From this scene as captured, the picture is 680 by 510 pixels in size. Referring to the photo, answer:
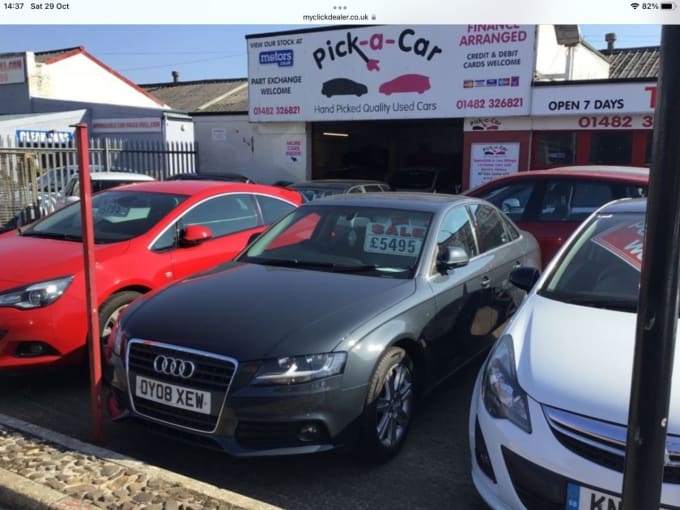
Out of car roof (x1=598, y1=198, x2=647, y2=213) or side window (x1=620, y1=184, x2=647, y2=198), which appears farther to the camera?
side window (x1=620, y1=184, x2=647, y2=198)

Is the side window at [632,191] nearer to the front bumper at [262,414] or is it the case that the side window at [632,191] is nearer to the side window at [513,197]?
the side window at [513,197]

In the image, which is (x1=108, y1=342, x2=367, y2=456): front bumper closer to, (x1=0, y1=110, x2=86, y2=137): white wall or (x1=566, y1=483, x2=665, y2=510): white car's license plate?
(x1=566, y1=483, x2=665, y2=510): white car's license plate

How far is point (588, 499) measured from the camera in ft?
8.05

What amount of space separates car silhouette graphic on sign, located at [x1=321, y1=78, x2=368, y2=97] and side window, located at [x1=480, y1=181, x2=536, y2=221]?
351 inches

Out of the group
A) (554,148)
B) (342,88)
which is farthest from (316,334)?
(342,88)

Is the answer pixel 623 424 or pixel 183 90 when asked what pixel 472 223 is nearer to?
pixel 623 424

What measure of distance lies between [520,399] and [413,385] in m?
1.11

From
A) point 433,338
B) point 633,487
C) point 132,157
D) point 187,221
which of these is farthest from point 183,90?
point 633,487

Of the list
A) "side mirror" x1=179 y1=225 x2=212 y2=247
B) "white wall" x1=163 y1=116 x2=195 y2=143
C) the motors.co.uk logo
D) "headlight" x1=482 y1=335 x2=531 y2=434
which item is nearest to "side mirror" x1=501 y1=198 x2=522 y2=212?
"side mirror" x1=179 y1=225 x2=212 y2=247

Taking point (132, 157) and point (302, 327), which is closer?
point (302, 327)

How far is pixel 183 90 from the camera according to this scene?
3412 cm

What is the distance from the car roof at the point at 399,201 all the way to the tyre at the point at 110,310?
5.24 ft

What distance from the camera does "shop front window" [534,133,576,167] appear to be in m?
13.4

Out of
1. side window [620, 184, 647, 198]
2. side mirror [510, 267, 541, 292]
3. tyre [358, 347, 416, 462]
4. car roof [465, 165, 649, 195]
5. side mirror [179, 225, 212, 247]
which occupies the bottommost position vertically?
tyre [358, 347, 416, 462]
